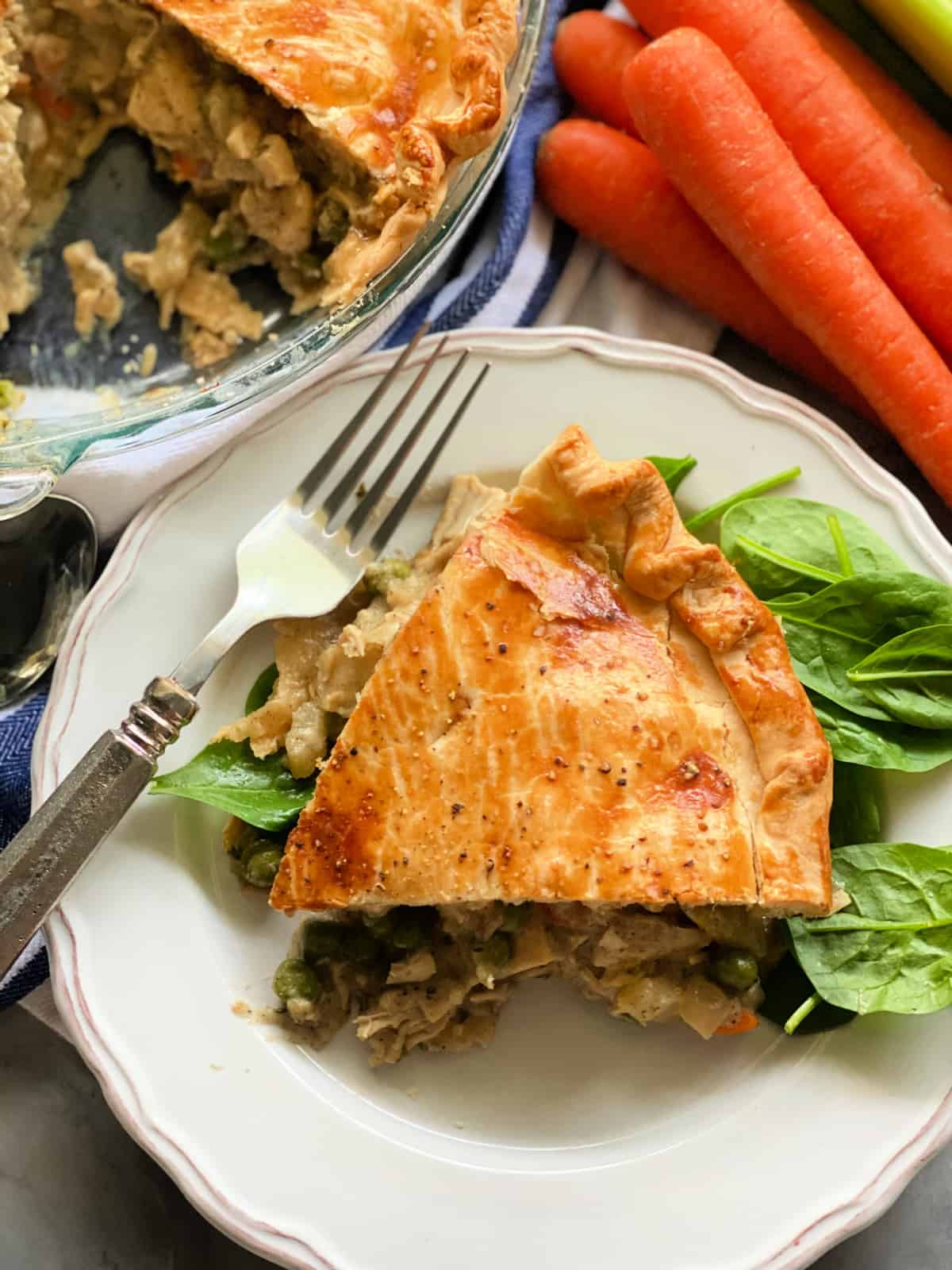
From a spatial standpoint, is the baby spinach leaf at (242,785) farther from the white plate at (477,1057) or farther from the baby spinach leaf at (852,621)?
the baby spinach leaf at (852,621)

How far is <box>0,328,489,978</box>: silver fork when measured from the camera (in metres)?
2.84

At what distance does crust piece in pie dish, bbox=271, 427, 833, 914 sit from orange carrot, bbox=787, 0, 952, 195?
1.57 meters

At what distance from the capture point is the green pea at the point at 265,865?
10.0 feet

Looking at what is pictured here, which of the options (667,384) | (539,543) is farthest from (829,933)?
(667,384)

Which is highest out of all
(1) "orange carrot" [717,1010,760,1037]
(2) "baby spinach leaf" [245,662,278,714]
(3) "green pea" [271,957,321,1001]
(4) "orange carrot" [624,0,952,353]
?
(4) "orange carrot" [624,0,952,353]

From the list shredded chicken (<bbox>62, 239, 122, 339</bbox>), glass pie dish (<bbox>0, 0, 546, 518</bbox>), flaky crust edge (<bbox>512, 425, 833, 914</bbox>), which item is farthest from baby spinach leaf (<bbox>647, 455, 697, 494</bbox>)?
shredded chicken (<bbox>62, 239, 122, 339</bbox>)

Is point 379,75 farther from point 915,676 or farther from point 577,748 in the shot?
point 915,676

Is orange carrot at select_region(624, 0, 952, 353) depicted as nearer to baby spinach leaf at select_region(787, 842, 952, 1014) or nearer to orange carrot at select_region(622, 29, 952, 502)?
orange carrot at select_region(622, 29, 952, 502)

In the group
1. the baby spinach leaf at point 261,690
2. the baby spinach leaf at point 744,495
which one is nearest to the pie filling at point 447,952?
the baby spinach leaf at point 261,690

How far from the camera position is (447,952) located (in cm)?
312

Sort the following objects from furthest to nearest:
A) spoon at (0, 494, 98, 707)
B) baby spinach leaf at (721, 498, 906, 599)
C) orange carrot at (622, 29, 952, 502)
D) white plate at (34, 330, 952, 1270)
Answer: orange carrot at (622, 29, 952, 502) < spoon at (0, 494, 98, 707) < baby spinach leaf at (721, 498, 906, 599) < white plate at (34, 330, 952, 1270)

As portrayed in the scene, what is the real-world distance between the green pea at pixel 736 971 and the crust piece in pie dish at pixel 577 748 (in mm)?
150

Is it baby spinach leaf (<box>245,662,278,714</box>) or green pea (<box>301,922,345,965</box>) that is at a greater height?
baby spinach leaf (<box>245,662,278,714</box>)

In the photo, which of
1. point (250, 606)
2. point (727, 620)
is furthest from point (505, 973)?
point (250, 606)
